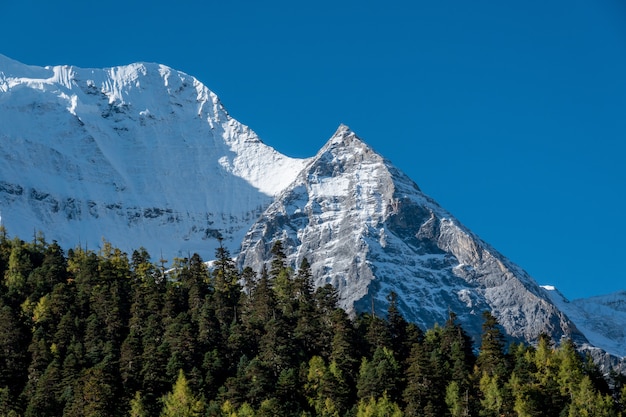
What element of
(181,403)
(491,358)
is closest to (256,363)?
(181,403)

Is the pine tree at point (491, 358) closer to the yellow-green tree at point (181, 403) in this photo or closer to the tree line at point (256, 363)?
the tree line at point (256, 363)

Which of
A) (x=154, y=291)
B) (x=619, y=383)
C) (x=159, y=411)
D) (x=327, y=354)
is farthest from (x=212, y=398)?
(x=619, y=383)

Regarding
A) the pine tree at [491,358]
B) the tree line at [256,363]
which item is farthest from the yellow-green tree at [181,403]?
the pine tree at [491,358]

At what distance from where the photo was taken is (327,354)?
175375mm

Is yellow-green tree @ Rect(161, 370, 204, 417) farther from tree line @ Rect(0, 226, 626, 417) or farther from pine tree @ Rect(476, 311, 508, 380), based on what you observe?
pine tree @ Rect(476, 311, 508, 380)

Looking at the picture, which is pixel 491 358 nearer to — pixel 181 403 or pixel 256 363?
pixel 256 363

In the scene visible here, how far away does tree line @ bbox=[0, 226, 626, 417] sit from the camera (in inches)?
6225

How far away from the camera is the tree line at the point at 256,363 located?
519 ft

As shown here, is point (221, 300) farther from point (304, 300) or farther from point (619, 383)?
point (619, 383)

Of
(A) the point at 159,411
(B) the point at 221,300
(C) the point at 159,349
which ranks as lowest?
(A) the point at 159,411

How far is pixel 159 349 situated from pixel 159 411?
13.1 meters

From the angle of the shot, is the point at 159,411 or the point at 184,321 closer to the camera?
the point at 159,411

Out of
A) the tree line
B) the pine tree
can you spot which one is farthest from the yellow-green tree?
the pine tree

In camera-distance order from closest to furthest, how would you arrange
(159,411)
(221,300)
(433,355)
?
(159,411)
(433,355)
(221,300)
